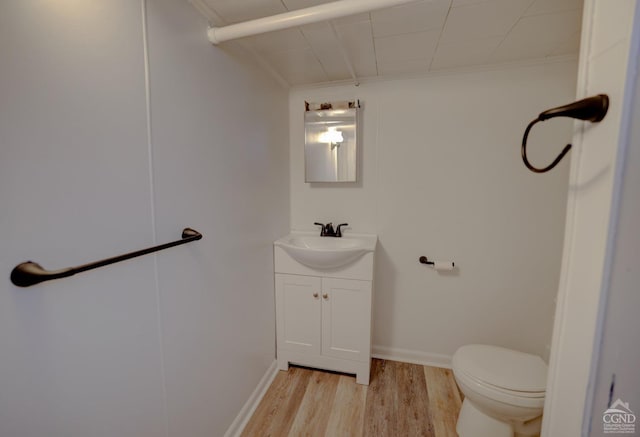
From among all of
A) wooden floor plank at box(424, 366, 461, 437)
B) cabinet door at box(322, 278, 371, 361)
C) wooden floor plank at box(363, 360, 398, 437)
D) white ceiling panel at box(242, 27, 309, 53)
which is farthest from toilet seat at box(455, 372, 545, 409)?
white ceiling panel at box(242, 27, 309, 53)

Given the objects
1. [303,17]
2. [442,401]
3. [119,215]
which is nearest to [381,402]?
[442,401]

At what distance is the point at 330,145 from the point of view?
6.29 feet

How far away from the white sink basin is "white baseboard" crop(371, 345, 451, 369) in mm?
867

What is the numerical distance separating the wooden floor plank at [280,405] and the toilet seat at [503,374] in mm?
960

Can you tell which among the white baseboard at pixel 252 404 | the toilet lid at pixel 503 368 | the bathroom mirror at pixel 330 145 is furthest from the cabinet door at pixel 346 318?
the bathroom mirror at pixel 330 145

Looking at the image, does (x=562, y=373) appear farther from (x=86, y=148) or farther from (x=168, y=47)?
(x=168, y=47)

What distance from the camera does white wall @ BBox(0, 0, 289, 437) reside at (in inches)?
22.8

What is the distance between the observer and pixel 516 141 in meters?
1.64

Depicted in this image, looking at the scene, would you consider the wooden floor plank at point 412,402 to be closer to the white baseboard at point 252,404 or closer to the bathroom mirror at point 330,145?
the white baseboard at point 252,404

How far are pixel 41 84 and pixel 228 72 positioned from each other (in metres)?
0.81

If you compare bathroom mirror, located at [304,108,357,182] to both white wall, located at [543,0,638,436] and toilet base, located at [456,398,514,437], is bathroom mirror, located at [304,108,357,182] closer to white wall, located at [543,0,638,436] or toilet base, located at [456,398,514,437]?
white wall, located at [543,0,638,436]

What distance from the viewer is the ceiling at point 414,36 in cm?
113

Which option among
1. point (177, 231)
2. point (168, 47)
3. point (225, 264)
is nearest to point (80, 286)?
point (177, 231)

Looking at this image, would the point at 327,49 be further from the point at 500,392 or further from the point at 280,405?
the point at 280,405
